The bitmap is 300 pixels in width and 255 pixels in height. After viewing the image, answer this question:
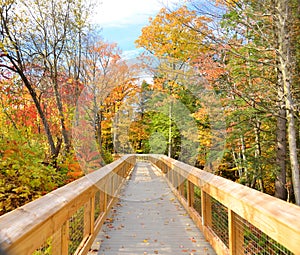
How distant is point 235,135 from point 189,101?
306 inches

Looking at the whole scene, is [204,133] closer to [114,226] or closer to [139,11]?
[139,11]

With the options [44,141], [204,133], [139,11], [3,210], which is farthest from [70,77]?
[3,210]

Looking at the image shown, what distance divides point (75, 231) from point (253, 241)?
161 cm

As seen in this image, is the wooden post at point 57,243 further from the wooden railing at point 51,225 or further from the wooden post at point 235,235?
the wooden post at point 235,235

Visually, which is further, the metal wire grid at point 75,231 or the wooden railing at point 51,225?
the metal wire grid at point 75,231

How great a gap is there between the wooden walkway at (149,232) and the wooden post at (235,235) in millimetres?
682

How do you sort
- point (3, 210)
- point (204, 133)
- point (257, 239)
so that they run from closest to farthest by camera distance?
point (257, 239) < point (3, 210) < point (204, 133)

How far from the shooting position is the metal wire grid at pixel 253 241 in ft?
7.48

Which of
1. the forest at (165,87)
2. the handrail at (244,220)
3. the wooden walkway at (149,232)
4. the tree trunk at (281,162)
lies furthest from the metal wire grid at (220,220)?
the tree trunk at (281,162)

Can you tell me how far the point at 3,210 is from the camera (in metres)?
4.67

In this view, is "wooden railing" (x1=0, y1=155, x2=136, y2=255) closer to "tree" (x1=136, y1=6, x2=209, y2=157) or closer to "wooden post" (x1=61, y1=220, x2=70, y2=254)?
"wooden post" (x1=61, y1=220, x2=70, y2=254)

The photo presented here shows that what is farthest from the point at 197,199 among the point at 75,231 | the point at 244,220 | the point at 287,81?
the point at 287,81

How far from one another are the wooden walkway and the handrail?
19 cm

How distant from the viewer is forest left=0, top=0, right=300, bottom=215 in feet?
19.0
